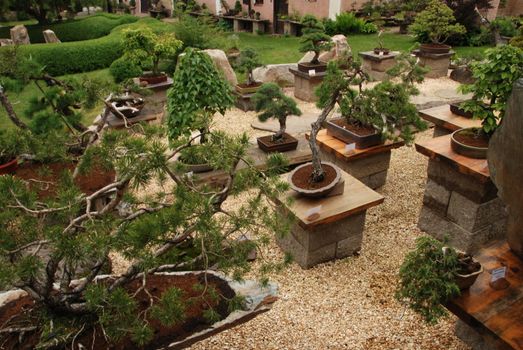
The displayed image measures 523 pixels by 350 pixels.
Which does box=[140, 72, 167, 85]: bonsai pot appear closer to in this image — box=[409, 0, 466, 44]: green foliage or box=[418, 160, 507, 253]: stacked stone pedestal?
box=[418, 160, 507, 253]: stacked stone pedestal

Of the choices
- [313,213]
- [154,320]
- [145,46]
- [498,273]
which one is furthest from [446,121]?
Result: [145,46]

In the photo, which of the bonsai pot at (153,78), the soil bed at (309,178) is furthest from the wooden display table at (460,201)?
the bonsai pot at (153,78)

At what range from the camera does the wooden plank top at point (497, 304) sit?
209cm

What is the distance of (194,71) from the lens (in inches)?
173

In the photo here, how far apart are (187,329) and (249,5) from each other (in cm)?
1500

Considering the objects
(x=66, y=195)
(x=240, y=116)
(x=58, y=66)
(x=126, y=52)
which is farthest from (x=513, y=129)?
(x=58, y=66)

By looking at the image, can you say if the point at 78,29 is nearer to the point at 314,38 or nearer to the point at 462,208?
the point at 314,38

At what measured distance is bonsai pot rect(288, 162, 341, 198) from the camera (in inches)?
132

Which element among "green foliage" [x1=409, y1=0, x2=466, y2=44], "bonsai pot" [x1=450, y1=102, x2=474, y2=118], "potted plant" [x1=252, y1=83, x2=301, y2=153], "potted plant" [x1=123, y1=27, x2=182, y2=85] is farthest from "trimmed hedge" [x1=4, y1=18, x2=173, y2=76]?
"bonsai pot" [x1=450, y1=102, x2=474, y2=118]

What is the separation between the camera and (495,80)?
347 centimetres

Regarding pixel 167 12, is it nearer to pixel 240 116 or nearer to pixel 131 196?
pixel 240 116

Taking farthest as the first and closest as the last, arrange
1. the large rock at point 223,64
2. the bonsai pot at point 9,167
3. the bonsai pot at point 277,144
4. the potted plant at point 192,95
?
the large rock at point 223,64 < the bonsai pot at point 277,144 < the potted plant at point 192,95 < the bonsai pot at point 9,167

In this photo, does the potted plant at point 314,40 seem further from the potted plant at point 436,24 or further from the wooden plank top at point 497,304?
the wooden plank top at point 497,304

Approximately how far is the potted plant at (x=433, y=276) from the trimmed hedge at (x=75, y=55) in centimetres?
956
